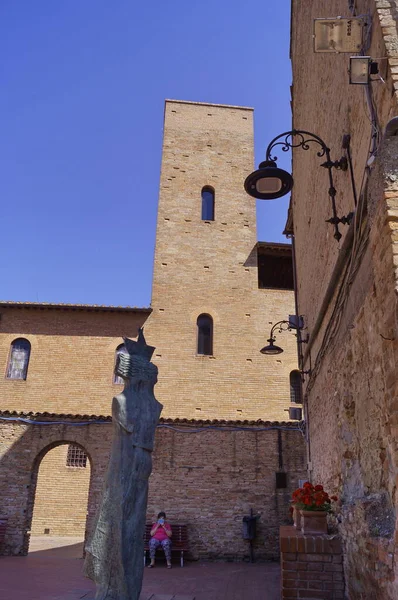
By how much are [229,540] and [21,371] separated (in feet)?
28.8

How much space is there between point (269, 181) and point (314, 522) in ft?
13.8

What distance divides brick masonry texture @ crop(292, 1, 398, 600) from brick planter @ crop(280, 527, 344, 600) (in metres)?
0.24

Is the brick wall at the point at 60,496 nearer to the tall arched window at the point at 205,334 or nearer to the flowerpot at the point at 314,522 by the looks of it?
the tall arched window at the point at 205,334

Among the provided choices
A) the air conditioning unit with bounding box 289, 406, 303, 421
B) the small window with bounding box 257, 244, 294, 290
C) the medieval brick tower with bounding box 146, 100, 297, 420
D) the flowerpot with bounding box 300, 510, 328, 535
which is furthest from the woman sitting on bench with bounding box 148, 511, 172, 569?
the small window with bounding box 257, 244, 294, 290


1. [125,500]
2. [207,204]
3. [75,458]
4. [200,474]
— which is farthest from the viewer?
[207,204]

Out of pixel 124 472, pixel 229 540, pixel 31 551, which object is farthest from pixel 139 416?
pixel 31 551

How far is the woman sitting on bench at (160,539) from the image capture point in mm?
10656

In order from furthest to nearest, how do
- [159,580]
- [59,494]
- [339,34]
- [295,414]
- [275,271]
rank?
[275,271] < [59,494] < [295,414] < [159,580] < [339,34]

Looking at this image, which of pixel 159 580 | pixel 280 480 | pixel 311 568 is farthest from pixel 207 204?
pixel 311 568

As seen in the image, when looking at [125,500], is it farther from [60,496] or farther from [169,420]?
[60,496]

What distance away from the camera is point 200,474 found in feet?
41.8

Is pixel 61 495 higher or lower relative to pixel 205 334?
lower

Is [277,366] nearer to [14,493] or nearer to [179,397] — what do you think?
[179,397]

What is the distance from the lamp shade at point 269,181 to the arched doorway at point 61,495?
14.6m
